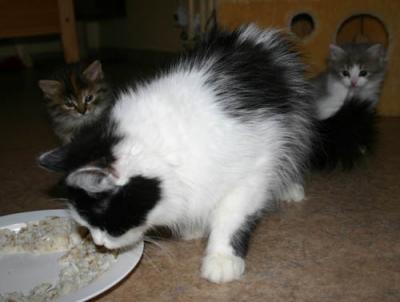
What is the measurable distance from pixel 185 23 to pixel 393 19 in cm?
157

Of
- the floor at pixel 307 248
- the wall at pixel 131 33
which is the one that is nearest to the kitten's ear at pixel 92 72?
the floor at pixel 307 248

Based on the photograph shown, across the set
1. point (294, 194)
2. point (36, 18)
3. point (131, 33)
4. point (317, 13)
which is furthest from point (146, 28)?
point (294, 194)

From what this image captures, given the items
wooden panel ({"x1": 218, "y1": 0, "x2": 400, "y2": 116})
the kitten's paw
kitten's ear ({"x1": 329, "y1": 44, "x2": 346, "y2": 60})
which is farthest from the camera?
kitten's ear ({"x1": 329, "y1": 44, "x2": 346, "y2": 60})

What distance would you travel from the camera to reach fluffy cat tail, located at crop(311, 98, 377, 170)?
188 cm

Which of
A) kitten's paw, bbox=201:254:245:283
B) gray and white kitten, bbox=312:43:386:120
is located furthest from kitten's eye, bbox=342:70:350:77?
kitten's paw, bbox=201:254:245:283

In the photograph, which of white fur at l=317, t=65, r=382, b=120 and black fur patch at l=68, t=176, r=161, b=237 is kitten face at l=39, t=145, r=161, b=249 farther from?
white fur at l=317, t=65, r=382, b=120

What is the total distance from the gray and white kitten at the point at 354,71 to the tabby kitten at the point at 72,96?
131 centimetres

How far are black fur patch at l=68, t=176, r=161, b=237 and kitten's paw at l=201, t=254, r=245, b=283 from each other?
0.26m

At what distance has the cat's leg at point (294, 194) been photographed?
1747 millimetres

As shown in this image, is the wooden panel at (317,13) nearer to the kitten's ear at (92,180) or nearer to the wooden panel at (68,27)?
the wooden panel at (68,27)

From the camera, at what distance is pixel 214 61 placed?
4.73ft

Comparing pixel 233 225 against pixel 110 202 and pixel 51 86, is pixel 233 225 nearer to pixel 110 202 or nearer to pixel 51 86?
Result: pixel 110 202

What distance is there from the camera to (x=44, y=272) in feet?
4.42

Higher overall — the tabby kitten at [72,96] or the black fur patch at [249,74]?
the black fur patch at [249,74]
